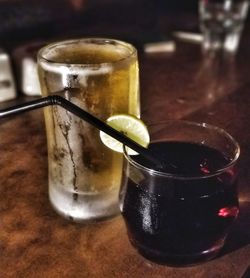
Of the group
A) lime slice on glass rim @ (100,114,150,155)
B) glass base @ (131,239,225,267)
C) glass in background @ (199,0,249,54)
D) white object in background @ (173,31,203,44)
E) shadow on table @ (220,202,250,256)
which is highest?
lime slice on glass rim @ (100,114,150,155)

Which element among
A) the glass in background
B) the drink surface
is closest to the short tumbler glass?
the drink surface

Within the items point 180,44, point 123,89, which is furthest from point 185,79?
point 123,89

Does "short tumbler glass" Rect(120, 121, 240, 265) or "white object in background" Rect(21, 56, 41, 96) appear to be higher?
"short tumbler glass" Rect(120, 121, 240, 265)

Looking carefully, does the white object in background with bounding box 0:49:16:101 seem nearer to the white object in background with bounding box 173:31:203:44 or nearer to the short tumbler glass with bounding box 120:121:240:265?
the short tumbler glass with bounding box 120:121:240:265

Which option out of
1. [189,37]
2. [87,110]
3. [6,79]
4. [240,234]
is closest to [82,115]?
[87,110]

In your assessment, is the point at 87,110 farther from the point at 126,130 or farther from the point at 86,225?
the point at 86,225

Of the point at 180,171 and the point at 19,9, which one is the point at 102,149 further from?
the point at 19,9

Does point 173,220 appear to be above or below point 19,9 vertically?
above
